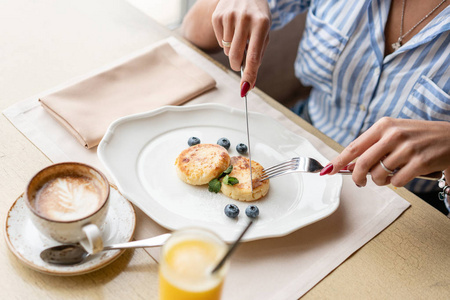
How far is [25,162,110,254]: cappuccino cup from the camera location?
871mm

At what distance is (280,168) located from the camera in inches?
48.9

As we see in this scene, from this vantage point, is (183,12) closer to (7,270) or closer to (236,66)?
(236,66)

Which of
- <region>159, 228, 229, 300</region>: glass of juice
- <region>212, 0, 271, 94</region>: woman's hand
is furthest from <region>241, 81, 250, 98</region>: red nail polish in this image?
<region>159, 228, 229, 300</region>: glass of juice

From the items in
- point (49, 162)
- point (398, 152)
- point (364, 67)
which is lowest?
point (49, 162)

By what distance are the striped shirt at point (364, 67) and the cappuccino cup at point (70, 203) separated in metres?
1.07

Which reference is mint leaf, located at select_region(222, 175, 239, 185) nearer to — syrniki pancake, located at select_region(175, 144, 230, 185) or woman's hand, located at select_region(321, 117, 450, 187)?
syrniki pancake, located at select_region(175, 144, 230, 185)

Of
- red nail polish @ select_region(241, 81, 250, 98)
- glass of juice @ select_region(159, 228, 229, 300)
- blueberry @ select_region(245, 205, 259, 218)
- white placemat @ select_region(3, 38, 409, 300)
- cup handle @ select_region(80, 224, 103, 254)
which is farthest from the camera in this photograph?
red nail polish @ select_region(241, 81, 250, 98)

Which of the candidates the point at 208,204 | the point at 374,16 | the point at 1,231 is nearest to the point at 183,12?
the point at 374,16

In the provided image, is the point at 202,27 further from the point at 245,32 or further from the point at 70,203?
the point at 70,203

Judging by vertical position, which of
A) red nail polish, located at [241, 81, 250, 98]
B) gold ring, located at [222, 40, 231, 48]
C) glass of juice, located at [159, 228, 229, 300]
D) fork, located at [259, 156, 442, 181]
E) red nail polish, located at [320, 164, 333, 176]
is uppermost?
glass of juice, located at [159, 228, 229, 300]

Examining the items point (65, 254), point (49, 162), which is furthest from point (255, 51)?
point (65, 254)

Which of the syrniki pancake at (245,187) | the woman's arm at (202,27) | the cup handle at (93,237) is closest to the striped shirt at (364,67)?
the woman's arm at (202,27)

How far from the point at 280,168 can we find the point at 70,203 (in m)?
0.57

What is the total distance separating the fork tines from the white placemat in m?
0.16
